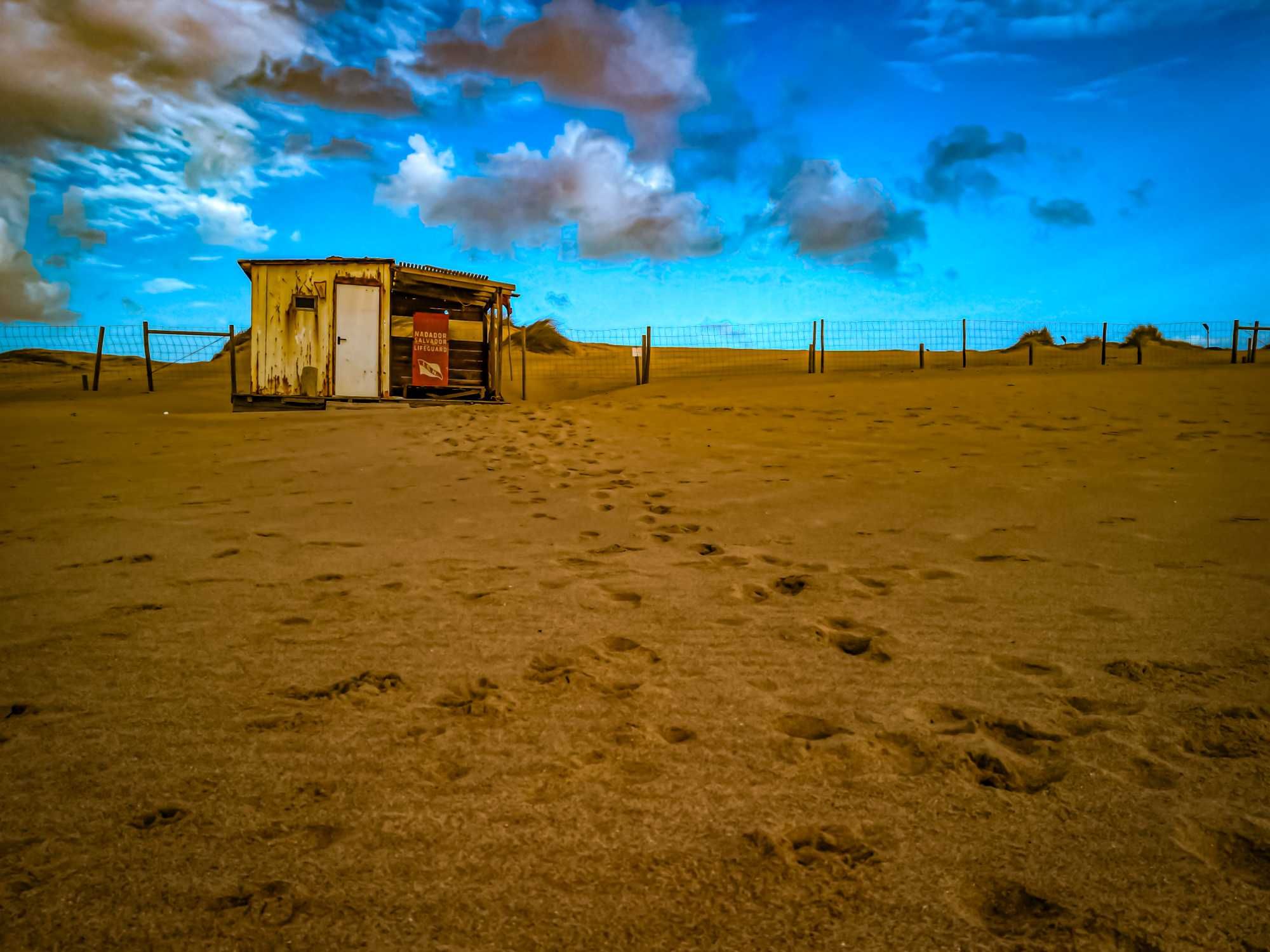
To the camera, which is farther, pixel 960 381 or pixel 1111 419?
pixel 960 381

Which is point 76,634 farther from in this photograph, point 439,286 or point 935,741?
point 439,286

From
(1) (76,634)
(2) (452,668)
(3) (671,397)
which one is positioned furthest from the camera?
(3) (671,397)

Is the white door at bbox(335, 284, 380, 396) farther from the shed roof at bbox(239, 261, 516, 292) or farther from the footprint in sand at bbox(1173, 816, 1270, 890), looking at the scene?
the footprint in sand at bbox(1173, 816, 1270, 890)

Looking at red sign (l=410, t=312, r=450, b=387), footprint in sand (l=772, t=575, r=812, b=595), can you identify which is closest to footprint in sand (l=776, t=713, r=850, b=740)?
footprint in sand (l=772, t=575, r=812, b=595)

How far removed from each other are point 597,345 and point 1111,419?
1257 inches

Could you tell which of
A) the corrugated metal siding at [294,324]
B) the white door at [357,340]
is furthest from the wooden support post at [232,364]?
the white door at [357,340]

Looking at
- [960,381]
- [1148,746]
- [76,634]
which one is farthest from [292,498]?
[960,381]

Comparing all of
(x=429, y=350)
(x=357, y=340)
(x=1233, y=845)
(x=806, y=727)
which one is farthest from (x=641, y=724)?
(x=429, y=350)

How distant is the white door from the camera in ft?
47.1

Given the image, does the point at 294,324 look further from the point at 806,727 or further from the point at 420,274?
the point at 806,727

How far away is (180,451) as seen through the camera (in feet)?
28.0

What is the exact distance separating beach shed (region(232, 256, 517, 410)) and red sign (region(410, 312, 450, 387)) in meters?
0.02

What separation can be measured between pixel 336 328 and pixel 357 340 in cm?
42

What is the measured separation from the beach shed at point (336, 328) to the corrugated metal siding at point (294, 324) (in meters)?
0.01
